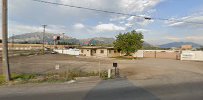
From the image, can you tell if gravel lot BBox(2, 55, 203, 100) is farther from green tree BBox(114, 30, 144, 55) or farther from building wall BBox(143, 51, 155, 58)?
building wall BBox(143, 51, 155, 58)

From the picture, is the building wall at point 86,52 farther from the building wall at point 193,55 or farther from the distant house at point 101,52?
the building wall at point 193,55

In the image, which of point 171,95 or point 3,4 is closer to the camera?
point 171,95

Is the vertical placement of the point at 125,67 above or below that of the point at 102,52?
below

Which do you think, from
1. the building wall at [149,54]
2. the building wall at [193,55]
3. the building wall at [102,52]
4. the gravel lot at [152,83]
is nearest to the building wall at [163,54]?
the building wall at [149,54]

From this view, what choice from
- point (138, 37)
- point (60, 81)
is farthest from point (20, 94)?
point (138, 37)

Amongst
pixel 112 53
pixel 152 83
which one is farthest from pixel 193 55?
pixel 152 83

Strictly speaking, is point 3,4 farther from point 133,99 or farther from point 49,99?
point 133,99

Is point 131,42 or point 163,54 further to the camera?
point 163,54

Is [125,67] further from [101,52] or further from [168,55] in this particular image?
[101,52]

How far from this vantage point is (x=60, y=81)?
→ 43.6 feet

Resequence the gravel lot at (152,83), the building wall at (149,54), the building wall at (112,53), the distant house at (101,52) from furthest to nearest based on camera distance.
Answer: the building wall at (149,54), the building wall at (112,53), the distant house at (101,52), the gravel lot at (152,83)

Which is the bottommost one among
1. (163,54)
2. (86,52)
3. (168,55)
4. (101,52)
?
(168,55)

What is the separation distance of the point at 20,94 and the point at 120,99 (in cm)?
494

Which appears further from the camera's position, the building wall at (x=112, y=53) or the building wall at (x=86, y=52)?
the building wall at (x=86, y=52)
